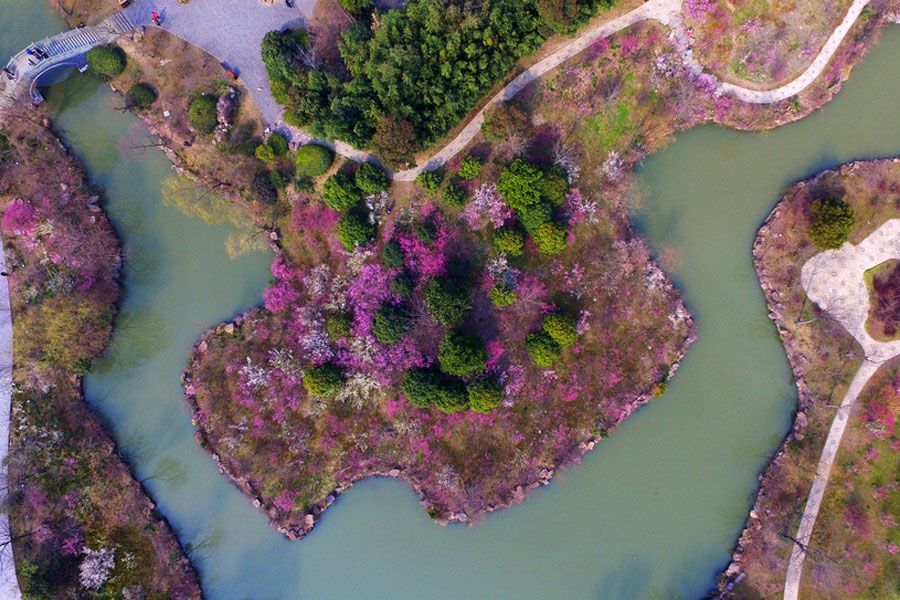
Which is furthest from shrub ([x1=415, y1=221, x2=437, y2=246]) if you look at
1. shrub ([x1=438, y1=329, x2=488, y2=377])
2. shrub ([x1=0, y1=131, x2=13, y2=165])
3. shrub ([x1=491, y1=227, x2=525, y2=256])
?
shrub ([x1=0, y1=131, x2=13, y2=165])

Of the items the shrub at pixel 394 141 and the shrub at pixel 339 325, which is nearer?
the shrub at pixel 394 141

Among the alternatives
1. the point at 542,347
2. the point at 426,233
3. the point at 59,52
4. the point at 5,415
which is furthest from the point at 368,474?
the point at 59,52

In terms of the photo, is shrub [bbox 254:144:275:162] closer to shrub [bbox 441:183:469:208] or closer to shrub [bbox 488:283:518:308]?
shrub [bbox 441:183:469:208]

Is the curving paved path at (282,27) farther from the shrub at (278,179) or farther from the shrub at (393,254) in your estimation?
the shrub at (393,254)

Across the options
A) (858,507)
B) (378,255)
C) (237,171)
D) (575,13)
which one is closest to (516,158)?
(575,13)

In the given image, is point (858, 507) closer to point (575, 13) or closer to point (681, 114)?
point (681, 114)

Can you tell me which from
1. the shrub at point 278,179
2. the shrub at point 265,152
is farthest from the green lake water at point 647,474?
the shrub at point 265,152

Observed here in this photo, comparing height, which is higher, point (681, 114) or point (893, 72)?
point (893, 72)

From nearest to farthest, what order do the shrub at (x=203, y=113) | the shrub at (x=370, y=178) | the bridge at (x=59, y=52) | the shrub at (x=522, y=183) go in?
the shrub at (x=522, y=183) → the shrub at (x=370, y=178) → the shrub at (x=203, y=113) → the bridge at (x=59, y=52)
